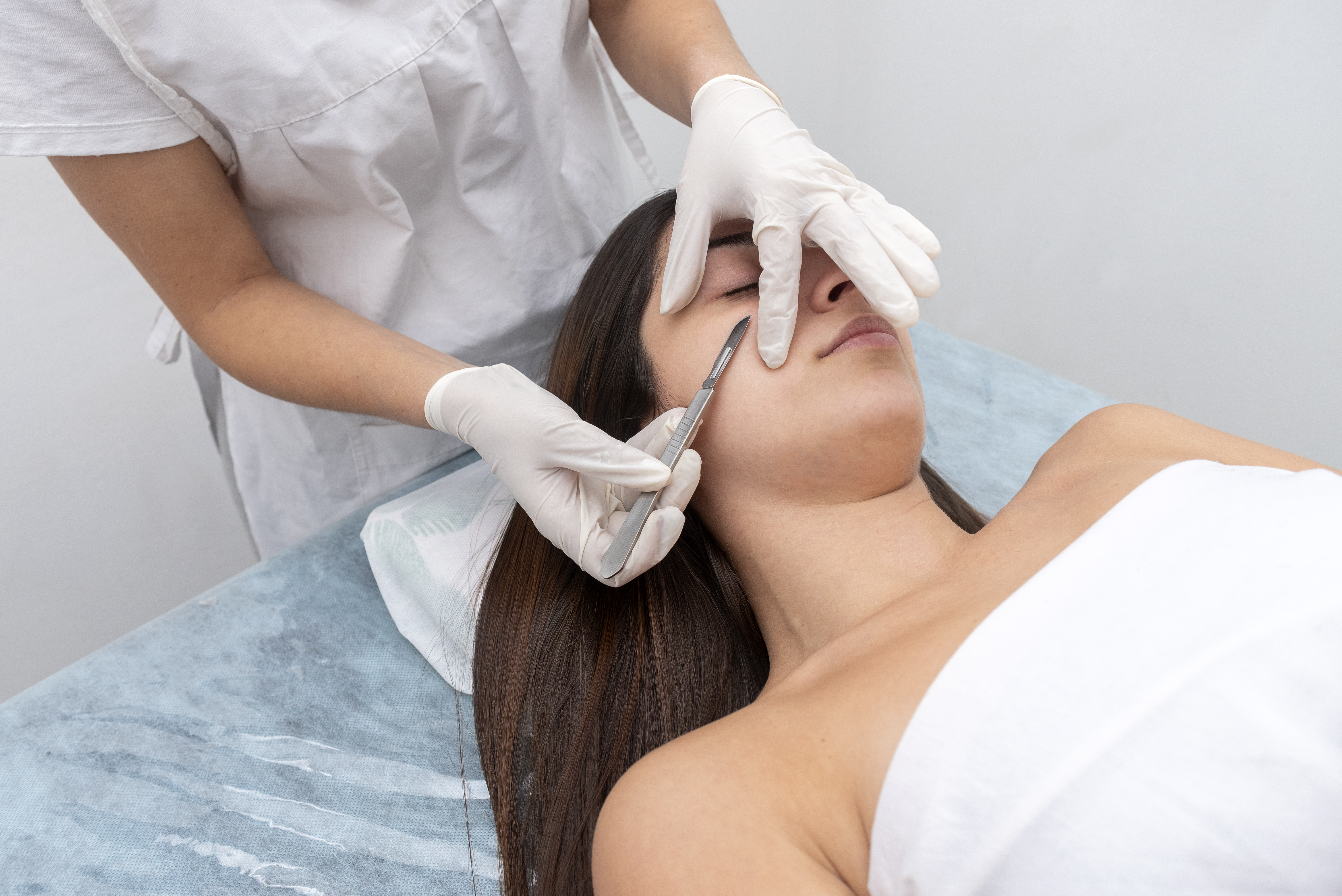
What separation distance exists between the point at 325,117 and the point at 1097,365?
224cm

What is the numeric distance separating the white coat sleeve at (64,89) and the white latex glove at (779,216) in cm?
67

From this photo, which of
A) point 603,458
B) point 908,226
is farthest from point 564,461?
point 908,226

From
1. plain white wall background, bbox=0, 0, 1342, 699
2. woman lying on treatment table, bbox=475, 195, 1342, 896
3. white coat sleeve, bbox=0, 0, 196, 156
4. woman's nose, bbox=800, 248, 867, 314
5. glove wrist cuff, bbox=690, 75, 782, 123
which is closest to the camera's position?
woman lying on treatment table, bbox=475, 195, 1342, 896

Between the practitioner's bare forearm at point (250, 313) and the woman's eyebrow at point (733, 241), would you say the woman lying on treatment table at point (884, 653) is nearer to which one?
the woman's eyebrow at point (733, 241)

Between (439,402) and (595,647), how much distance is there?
0.41 meters

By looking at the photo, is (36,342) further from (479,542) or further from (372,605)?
(479,542)

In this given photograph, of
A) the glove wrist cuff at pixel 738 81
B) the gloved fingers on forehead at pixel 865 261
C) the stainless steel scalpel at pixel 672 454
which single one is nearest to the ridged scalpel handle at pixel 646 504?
the stainless steel scalpel at pixel 672 454

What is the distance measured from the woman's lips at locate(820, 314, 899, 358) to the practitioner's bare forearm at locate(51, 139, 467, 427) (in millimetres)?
523

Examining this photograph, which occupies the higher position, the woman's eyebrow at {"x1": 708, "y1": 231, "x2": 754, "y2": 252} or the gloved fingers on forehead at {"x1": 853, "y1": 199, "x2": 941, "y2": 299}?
the gloved fingers on forehead at {"x1": 853, "y1": 199, "x2": 941, "y2": 299}

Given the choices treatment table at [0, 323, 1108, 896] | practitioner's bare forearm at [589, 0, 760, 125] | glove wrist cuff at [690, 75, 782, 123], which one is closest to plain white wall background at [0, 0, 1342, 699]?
treatment table at [0, 323, 1108, 896]

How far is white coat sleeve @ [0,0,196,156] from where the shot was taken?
3.04 ft

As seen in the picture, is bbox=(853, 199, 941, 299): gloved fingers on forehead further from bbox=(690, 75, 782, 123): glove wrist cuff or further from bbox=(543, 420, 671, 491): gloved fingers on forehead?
bbox=(543, 420, 671, 491): gloved fingers on forehead

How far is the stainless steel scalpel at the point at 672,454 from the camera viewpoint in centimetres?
105

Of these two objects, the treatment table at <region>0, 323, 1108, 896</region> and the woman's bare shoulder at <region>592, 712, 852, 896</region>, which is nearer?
the woman's bare shoulder at <region>592, 712, 852, 896</region>
